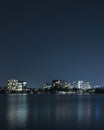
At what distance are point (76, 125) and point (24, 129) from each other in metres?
9.76

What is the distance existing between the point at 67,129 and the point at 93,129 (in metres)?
3.53

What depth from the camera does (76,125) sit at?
5497 centimetres

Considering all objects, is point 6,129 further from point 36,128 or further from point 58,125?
point 58,125

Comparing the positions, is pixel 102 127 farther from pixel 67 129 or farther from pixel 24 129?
pixel 24 129

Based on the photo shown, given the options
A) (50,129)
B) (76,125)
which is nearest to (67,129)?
(50,129)

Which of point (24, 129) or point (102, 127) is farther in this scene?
point (102, 127)

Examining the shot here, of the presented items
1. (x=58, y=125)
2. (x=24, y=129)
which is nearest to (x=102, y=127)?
(x=58, y=125)

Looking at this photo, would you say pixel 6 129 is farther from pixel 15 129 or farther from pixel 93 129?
pixel 93 129

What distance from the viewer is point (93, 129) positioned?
164 feet

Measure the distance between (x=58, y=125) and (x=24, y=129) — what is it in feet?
24.3

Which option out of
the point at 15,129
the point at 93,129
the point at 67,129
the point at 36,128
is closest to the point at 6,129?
the point at 15,129

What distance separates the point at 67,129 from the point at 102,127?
574cm

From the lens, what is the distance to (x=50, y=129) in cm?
4966

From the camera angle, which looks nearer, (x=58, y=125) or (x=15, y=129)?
(x=15, y=129)
